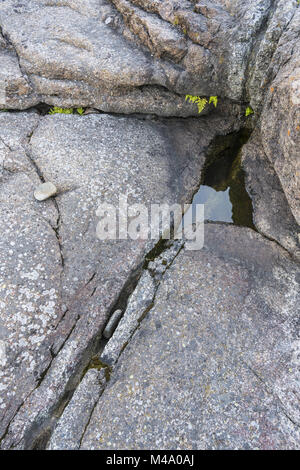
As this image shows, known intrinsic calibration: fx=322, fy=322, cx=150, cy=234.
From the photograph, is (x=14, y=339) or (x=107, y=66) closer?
(x=14, y=339)

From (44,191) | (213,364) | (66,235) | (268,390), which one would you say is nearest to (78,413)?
(213,364)

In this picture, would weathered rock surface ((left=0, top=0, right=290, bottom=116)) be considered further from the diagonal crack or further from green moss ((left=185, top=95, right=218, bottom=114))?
the diagonal crack

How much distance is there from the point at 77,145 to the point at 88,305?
9.61 ft

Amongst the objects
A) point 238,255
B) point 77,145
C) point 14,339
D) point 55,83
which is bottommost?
point 14,339

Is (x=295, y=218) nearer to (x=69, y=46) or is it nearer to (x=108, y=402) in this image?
(x=108, y=402)

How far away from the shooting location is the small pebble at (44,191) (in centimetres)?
507

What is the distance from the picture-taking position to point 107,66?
5859mm

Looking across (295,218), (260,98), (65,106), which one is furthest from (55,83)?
(295,218)

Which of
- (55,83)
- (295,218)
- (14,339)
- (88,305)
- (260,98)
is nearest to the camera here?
(14,339)

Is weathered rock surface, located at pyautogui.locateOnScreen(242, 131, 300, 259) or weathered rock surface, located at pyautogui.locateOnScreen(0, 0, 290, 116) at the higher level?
weathered rock surface, located at pyautogui.locateOnScreen(0, 0, 290, 116)

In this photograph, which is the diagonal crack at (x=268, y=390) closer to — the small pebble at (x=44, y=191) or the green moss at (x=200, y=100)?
the small pebble at (x=44, y=191)

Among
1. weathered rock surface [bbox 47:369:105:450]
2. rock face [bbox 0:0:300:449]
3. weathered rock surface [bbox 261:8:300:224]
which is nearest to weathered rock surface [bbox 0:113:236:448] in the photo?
rock face [bbox 0:0:300:449]

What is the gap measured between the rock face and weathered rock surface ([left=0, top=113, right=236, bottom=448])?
23 millimetres

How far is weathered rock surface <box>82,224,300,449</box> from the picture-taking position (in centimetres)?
349
